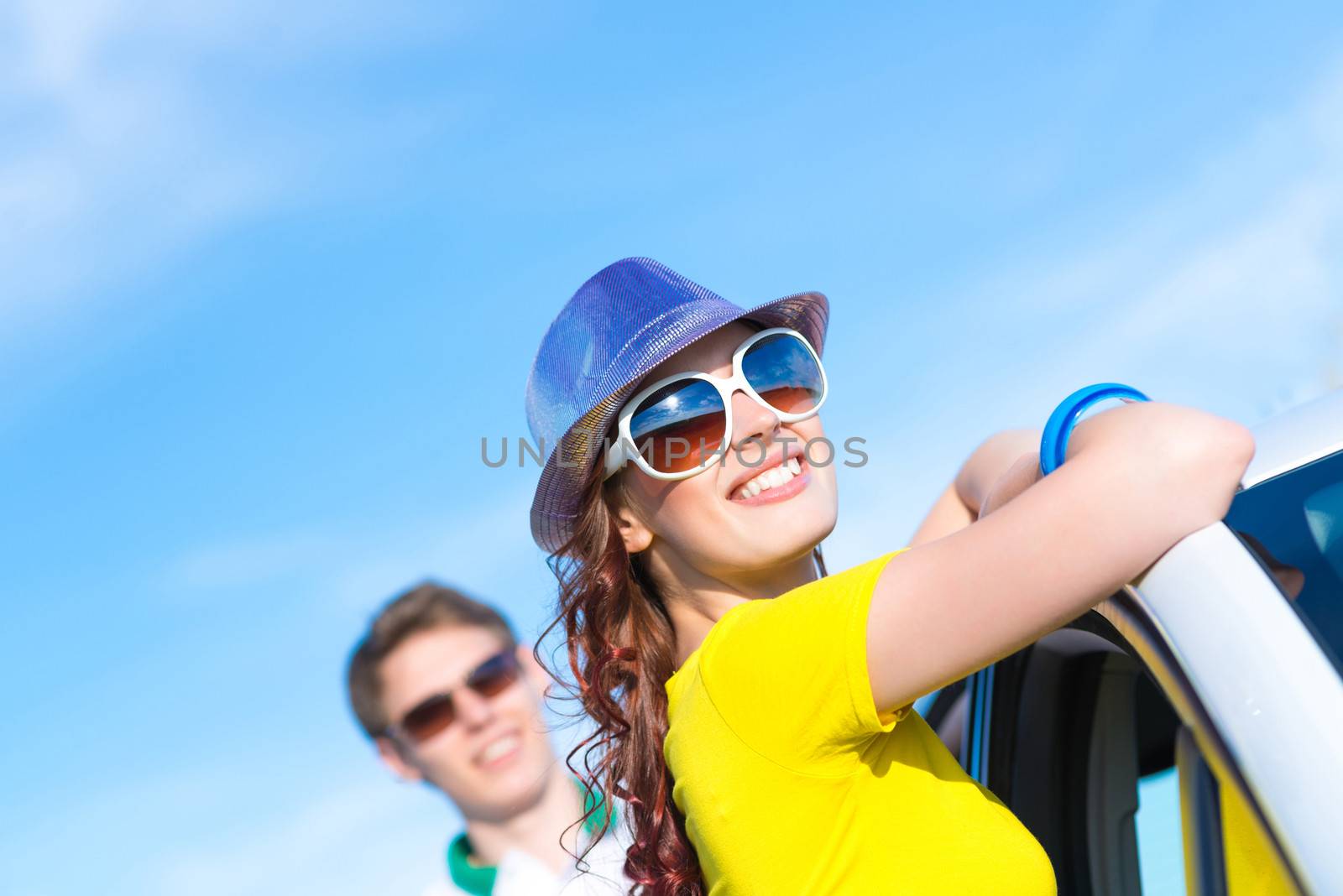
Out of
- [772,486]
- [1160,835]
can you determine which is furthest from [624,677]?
[1160,835]

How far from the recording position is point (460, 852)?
4938 millimetres

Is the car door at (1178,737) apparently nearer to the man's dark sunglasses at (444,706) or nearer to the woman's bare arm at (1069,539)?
the woman's bare arm at (1069,539)

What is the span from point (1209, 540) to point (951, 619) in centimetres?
29

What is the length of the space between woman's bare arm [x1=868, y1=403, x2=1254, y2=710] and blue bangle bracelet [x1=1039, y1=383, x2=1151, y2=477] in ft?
0.15

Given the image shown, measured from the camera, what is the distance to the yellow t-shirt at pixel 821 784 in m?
1.52

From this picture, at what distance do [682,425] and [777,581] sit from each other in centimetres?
33

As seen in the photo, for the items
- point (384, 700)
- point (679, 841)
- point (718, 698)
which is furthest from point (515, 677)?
point (718, 698)

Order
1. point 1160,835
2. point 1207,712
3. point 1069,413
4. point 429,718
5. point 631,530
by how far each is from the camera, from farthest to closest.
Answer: point 429,718, point 631,530, point 1160,835, point 1069,413, point 1207,712

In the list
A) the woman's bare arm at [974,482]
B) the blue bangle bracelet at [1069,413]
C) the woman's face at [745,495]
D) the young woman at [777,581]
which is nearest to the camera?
the young woman at [777,581]

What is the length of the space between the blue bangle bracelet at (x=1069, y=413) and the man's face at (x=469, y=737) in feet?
12.1

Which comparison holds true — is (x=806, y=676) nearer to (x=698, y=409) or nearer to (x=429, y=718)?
(x=698, y=409)

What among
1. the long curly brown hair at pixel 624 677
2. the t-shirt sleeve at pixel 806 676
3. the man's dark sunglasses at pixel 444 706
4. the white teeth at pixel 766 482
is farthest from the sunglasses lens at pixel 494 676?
the t-shirt sleeve at pixel 806 676

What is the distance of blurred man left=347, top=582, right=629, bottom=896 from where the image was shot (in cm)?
486

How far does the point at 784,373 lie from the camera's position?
2076 mm
